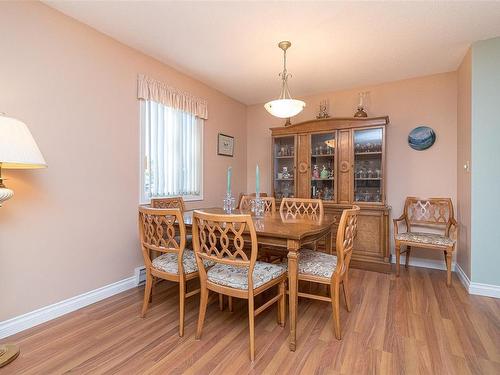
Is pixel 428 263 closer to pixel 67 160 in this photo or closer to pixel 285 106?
pixel 285 106

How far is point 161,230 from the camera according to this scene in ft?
6.62

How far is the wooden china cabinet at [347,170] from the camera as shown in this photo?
133 inches

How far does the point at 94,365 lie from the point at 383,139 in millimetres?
3539

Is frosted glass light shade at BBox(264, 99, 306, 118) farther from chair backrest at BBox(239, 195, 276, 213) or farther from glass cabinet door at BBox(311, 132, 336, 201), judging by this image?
glass cabinet door at BBox(311, 132, 336, 201)

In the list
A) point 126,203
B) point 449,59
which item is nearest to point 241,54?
point 126,203

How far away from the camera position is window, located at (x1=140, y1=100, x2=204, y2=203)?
294cm

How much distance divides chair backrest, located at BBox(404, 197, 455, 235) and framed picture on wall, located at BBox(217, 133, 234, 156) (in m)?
A: 2.58

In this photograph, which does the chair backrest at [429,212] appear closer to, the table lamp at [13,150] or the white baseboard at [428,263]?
the white baseboard at [428,263]

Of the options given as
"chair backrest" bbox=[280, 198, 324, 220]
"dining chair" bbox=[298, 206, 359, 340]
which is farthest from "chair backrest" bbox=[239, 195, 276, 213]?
"dining chair" bbox=[298, 206, 359, 340]

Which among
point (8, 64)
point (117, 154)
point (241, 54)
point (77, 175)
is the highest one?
point (241, 54)

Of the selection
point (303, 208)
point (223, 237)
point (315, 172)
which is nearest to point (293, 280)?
point (223, 237)

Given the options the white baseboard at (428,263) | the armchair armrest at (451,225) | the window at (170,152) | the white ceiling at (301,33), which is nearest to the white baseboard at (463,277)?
the white baseboard at (428,263)

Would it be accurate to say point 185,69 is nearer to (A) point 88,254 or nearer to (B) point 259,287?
(A) point 88,254

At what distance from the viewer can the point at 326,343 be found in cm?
182
